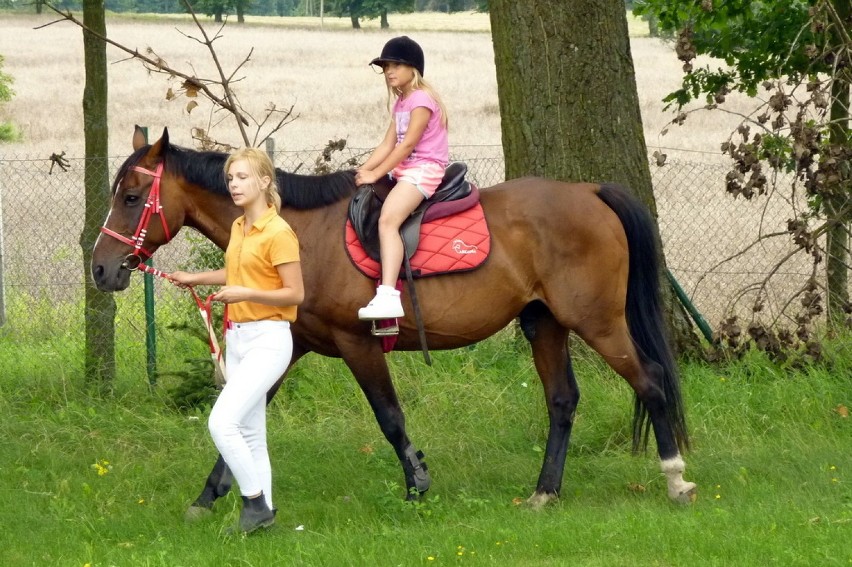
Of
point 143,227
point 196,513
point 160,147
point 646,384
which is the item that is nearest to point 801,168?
point 646,384

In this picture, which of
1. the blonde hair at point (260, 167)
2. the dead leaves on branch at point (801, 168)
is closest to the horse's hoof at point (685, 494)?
the dead leaves on branch at point (801, 168)

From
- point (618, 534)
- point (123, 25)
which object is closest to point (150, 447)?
point (618, 534)

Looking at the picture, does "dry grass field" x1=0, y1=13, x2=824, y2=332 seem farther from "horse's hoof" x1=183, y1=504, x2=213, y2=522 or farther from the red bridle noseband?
"horse's hoof" x1=183, y1=504, x2=213, y2=522

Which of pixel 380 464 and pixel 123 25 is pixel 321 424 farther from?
pixel 123 25

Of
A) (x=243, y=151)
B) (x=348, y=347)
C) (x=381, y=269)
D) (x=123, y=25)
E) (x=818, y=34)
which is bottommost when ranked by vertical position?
(x=348, y=347)

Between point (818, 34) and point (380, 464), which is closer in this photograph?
point (380, 464)

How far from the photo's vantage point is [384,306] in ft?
18.2

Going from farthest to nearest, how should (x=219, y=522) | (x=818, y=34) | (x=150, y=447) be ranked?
1. (x=818, y=34)
2. (x=150, y=447)
3. (x=219, y=522)

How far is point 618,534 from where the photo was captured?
5.07 m

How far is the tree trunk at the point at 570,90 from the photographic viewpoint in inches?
307

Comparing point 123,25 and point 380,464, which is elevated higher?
point 123,25

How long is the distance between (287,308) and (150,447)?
2.64 metres

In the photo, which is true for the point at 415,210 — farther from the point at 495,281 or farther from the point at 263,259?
the point at 263,259

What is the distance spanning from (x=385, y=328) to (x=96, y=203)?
3548mm
